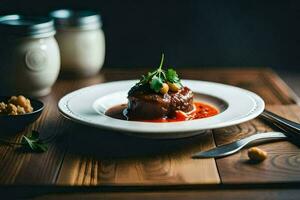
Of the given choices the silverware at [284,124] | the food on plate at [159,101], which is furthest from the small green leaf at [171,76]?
the silverware at [284,124]

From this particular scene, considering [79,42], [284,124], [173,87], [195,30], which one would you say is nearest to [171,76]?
[173,87]

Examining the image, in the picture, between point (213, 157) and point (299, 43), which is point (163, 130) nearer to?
point (213, 157)

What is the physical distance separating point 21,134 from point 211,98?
0.64 metres

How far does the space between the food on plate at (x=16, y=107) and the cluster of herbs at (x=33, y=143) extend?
0.12 metres

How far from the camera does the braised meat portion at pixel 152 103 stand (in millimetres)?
1693

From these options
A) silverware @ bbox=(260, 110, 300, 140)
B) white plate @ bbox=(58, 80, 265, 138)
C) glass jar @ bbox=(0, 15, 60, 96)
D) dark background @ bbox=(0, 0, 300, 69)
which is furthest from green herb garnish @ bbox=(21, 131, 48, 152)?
dark background @ bbox=(0, 0, 300, 69)

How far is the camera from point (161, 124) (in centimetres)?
154

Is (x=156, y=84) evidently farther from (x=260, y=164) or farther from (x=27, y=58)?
(x=27, y=58)

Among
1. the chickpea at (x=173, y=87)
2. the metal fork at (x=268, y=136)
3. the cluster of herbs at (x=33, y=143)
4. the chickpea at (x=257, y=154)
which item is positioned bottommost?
the cluster of herbs at (x=33, y=143)

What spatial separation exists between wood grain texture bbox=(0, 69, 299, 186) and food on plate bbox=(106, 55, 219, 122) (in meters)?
0.10

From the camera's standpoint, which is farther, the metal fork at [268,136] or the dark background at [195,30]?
the dark background at [195,30]

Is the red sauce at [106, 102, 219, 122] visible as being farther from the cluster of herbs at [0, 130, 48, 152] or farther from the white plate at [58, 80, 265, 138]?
the cluster of herbs at [0, 130, 48, 152]

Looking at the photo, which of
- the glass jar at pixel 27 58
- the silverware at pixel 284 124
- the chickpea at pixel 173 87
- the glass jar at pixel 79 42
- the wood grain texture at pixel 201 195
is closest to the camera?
the wood grain texture at pixel 201 195

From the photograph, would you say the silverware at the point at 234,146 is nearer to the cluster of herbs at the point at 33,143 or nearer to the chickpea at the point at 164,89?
the chickpea at the point at 164,89
